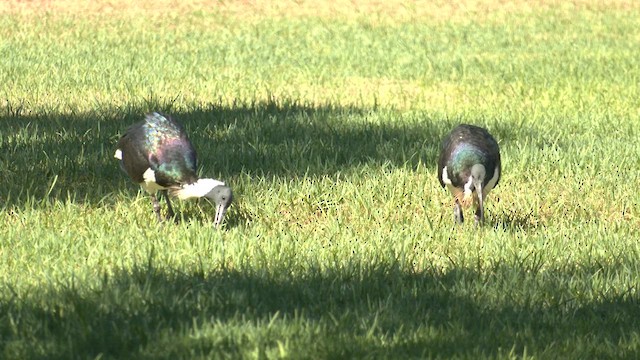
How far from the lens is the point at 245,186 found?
9078 mm

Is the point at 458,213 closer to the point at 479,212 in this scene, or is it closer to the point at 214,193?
the point at 479,212

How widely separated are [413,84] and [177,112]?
14.9 feet

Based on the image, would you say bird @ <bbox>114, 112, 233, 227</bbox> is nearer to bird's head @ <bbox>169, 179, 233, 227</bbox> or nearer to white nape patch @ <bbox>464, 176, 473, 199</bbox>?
bird's head @ <bbox>169, 179, 233, 227</bbox>

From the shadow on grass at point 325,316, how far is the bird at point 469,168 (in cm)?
124

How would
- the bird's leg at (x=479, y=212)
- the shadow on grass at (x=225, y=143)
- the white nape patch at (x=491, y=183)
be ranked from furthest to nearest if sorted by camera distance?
the shadow on grass at (x=225, y=143) < the white nape patch at (x=491, y=183) < the bird's leg at (x=479, y=212)

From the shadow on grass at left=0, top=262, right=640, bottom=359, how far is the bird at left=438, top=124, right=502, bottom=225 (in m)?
1.24

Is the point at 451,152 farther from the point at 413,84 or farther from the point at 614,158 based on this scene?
the point at 413,84

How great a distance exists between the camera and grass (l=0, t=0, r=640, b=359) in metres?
5.70

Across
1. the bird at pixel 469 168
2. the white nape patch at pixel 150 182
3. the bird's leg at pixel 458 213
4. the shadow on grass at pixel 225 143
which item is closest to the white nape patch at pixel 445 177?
the bird at pixel 469 168

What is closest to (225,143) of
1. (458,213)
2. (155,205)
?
(155,205)

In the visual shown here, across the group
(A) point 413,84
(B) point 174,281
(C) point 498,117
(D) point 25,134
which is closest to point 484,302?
(B) point 174,281

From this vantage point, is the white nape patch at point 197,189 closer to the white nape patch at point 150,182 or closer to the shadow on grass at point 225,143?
the white nape patch at point 150,182

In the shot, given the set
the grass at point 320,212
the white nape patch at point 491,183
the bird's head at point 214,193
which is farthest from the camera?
the white nape patch at point 491,183

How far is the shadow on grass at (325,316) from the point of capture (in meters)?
5.42
